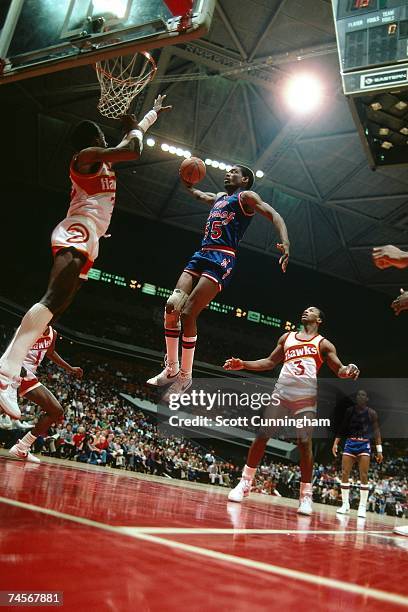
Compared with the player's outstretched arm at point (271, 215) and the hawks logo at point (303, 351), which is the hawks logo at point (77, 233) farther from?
the hawks logo at point (303, 351)

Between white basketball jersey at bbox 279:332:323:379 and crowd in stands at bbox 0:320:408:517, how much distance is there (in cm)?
690

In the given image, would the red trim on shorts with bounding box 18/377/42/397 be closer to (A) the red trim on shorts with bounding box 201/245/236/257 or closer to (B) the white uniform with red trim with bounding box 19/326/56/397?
(B) the white uniform with red trim with bounding box 19/326/56/397

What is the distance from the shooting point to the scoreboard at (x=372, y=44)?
666 cm

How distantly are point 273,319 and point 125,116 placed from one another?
22672mm

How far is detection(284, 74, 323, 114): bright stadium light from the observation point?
13102mm

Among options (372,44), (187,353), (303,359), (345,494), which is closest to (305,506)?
(303,359)

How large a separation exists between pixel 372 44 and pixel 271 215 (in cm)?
393

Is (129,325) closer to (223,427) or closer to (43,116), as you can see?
(223,427)

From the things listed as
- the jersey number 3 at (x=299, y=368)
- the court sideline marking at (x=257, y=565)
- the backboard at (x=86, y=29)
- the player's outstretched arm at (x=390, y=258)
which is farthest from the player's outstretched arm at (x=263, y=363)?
the court sideline marking at (x=257, y=565)

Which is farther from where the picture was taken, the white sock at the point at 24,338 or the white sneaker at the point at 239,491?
the white sneaker at the point at 239,491

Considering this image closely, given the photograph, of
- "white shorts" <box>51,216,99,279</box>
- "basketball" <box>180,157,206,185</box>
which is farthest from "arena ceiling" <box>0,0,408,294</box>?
"white shorts" <box>51,216,99,279</box>

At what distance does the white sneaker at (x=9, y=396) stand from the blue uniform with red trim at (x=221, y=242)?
2154 mm

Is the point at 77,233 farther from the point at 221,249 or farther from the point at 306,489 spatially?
the point at 306,489

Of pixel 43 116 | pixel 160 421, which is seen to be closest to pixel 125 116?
pixel 43 116
